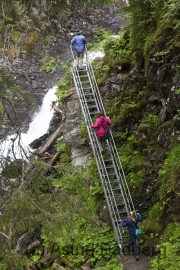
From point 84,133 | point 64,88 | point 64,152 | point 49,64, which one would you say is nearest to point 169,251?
point 84,133

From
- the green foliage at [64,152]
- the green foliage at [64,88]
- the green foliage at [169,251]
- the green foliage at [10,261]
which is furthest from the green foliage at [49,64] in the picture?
the green foliage at [10,261]

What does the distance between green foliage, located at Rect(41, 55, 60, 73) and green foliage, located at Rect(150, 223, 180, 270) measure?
1543cm

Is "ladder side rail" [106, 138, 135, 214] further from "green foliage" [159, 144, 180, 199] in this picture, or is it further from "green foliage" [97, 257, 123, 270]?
"green foliage" [97, 257, 123, 270]

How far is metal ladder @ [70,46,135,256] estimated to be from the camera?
9.12 metres

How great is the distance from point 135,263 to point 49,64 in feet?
51.4

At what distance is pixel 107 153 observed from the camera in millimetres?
10328

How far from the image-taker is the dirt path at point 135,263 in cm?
797

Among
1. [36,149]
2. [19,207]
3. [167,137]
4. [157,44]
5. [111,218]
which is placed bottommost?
[111,218]

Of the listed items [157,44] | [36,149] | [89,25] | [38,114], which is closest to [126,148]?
[157,44]

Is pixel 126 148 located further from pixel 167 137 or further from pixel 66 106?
pixel 66 106

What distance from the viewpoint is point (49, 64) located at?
2162cm

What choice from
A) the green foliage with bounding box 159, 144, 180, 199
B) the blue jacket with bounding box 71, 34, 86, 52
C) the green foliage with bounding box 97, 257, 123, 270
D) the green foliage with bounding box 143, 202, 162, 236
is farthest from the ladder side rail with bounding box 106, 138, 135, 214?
the blue jacket with bounding box 71, 34, 86, 52

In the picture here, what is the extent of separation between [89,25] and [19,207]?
21701 millimetres

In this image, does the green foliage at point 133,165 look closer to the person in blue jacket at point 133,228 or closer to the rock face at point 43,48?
the person in blue jacket at point 133,228
